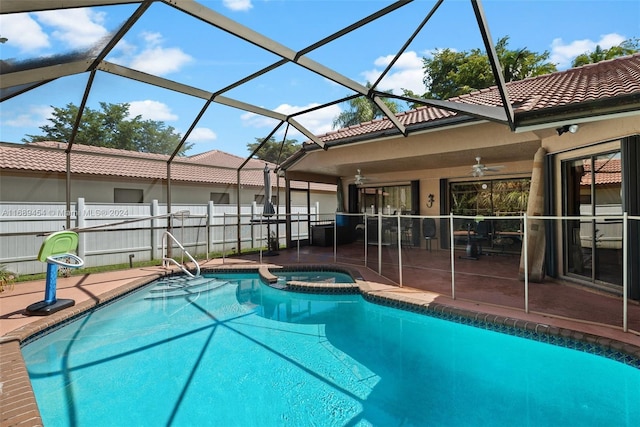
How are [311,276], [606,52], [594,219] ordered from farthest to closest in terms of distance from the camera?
[606,52] → [311,276] → [594,219]

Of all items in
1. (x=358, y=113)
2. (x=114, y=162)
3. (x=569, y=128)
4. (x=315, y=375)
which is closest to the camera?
(x=315, y=375)

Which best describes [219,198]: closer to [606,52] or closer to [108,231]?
[108,231]

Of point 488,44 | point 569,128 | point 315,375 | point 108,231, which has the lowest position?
point 315,375

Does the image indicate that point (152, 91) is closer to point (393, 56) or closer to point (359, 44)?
point (359, 44)

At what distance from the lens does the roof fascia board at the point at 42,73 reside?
4.57m

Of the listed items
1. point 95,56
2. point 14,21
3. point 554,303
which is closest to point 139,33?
point 95,56

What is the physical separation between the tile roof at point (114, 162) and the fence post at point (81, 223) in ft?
4.73

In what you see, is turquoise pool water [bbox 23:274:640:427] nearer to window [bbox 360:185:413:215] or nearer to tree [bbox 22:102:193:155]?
tree [bbox 22:102:193:155]

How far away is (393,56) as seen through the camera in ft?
20.6

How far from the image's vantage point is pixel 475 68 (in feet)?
74.7

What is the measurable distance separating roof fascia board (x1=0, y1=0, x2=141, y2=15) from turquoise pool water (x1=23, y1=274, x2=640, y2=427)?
424 cm

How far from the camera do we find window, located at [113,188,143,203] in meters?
12.0

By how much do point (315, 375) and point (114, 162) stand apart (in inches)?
460

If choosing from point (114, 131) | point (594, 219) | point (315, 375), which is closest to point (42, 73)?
point (114, 131)
